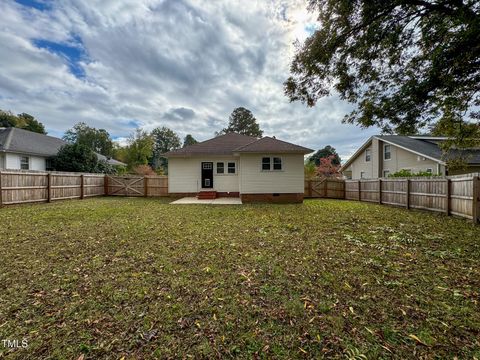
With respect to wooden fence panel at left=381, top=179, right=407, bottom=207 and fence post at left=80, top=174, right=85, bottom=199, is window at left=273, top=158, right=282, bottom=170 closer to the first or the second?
wooden fence panel at left=381, top=179, right=407, bottom=207

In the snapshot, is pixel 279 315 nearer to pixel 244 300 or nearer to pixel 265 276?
pixel 244 300

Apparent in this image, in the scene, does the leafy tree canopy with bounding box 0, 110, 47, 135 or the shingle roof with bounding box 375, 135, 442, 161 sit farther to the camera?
the leafy tree canopy with bounding box 0, 110, 47, 135

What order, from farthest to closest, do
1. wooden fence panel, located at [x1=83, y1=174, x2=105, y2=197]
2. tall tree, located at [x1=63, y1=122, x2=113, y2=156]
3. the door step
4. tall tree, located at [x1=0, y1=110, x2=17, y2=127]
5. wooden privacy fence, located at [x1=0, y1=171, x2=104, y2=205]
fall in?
tall tree, located at [x1=63, y1=122, x2=113, y2=156]
tall tree, located at [x1=0, y1=110, x2=17, y2=127]
wooden fence panel, located at [x1=83, y1=174, x2=105, y2=197]
the door step
wooden privacy fence, located at [x1=0, y1=171, x2=104, y2=205]

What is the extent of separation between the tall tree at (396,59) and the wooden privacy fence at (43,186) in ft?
42.7

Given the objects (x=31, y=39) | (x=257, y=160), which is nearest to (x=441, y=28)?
(x=257, y=160)

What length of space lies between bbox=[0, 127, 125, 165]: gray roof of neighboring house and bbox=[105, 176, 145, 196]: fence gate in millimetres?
7625

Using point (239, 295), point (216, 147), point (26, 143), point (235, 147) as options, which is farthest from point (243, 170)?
point (26, 143)

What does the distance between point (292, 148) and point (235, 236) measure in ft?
27.8

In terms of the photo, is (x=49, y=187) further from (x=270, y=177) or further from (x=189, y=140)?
(x=189, y=140)

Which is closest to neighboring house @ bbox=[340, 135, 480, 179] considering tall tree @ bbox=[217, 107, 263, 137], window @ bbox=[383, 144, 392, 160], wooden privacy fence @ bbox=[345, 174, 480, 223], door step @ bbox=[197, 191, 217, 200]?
window @ bbox=[383, 144, 392, 160]

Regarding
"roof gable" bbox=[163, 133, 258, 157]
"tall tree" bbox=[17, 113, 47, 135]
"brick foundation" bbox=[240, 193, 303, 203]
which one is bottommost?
"brick foundation" bbox=[240, 193, 303, 203]

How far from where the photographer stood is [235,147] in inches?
628

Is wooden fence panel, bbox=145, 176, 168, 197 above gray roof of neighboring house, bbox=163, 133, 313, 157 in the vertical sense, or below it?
below

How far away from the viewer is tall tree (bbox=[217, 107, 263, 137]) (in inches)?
1615
